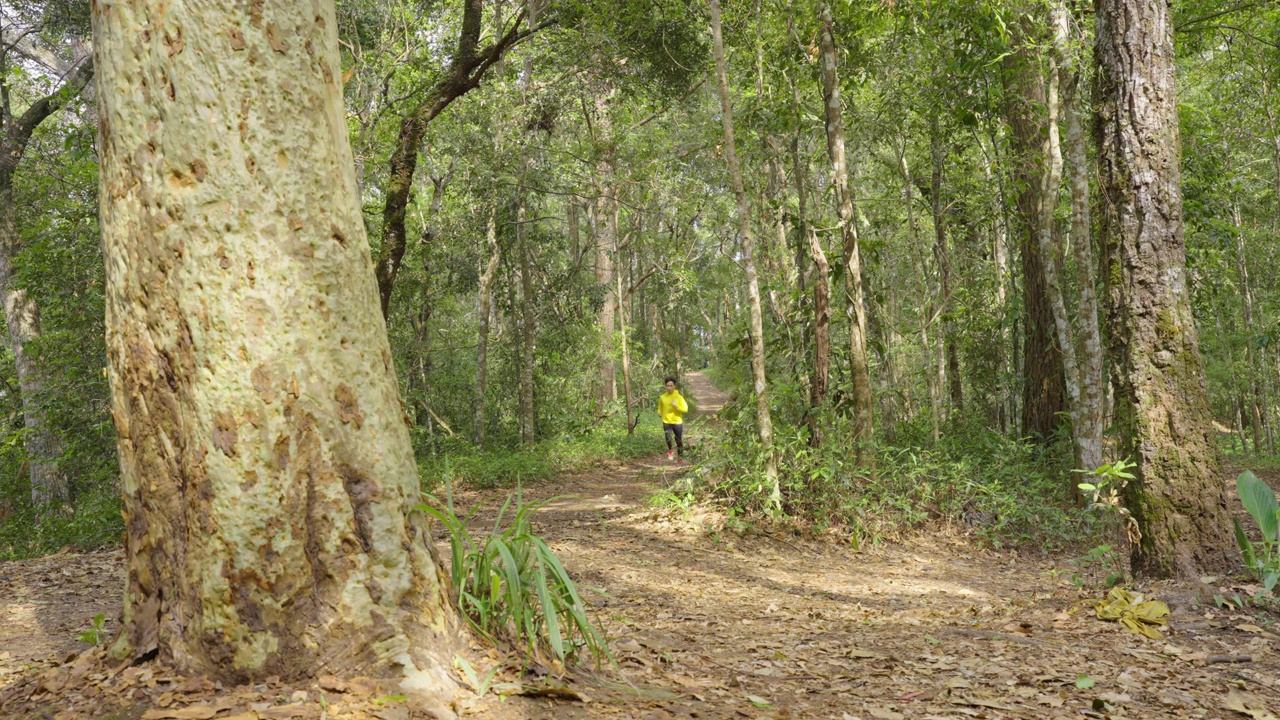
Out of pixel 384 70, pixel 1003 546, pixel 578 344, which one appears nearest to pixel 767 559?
pixel 1003 546

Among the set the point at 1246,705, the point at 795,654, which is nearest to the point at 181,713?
the point at 795,654

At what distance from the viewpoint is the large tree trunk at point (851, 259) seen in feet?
30.1

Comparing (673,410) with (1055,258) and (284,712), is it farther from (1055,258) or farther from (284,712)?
(284,712)

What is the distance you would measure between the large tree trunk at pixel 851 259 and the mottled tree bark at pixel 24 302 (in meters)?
9.78

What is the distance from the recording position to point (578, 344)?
63.5 ft

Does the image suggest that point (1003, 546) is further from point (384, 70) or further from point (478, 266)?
point (478, 266)

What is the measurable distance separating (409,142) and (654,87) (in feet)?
23.0

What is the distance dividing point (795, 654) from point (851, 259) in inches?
235

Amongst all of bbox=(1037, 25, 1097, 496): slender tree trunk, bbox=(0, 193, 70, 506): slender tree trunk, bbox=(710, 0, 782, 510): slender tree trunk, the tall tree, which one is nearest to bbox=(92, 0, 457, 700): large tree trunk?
the tall tree

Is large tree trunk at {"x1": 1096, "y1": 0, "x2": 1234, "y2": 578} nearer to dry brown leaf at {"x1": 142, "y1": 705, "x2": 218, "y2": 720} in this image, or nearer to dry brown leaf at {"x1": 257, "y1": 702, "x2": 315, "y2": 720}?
dry brown leaf at {"x1": 257, "y1": 702, "x2": 315, "y2": 720}

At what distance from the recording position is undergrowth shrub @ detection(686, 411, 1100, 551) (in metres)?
9.00

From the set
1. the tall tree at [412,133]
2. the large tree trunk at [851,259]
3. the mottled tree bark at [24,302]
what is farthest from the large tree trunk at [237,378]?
the mottled tree bark at [24,302]

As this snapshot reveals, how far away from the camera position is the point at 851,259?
30.9 feet

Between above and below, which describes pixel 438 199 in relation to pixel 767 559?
above
